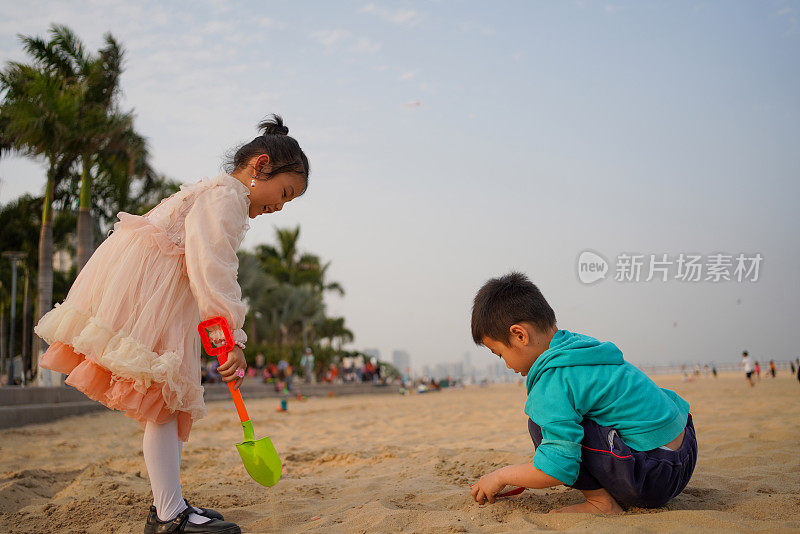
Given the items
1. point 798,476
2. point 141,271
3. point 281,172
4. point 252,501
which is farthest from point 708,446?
point 141,271

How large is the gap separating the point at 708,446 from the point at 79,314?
390 centimetres

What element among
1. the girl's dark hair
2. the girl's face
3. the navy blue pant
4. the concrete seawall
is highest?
the girl's dark hair

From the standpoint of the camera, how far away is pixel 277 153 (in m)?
2.58

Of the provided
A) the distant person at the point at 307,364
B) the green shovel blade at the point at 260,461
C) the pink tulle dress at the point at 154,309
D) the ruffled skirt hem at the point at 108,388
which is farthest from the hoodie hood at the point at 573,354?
the distant person at the point at 307,364

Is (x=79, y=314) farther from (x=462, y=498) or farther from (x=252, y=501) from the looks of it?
(x=462, y=498)

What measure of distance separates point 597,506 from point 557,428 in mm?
443

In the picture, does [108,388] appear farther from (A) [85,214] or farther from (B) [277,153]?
(A) [85,214]

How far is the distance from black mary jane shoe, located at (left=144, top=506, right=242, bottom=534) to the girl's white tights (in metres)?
0.02

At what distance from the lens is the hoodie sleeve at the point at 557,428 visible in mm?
1990

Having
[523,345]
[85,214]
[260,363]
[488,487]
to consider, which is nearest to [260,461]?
[488,487]

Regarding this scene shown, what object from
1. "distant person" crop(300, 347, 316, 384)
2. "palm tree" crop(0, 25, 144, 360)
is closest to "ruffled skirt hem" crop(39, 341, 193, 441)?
"palm tree" crop(0, 25, 144, 360)

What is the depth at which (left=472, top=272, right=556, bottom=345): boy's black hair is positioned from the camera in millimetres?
2234

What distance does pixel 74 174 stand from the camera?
42.8ft

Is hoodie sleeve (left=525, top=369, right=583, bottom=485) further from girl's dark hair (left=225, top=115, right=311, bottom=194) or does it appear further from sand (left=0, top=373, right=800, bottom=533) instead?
girl's dark hair (left=225, top=115, right=311, bottom=194)
